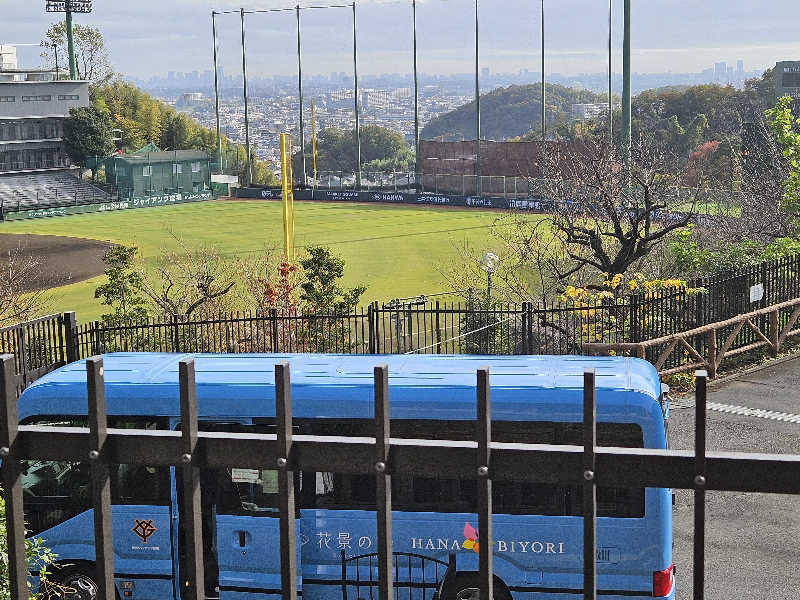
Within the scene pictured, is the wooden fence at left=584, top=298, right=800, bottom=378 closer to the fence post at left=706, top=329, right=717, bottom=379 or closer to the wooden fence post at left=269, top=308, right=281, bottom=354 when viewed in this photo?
the fence post at left=706, top=329, right=717, bottom=379

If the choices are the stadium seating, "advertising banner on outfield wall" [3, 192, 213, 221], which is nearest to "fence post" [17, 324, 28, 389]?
"advertising banner on outfield wall" [3, 192, 213, 221]

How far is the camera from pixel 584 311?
21094 millimetres

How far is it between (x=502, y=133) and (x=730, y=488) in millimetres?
196043

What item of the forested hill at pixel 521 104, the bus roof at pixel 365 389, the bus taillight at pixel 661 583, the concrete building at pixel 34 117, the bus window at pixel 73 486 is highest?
the forested hill at pixel 521 104

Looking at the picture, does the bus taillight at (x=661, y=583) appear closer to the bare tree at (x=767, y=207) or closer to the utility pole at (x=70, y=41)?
the bare tree at (x=767, y=207)

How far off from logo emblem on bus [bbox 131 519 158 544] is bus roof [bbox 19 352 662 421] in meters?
1.03

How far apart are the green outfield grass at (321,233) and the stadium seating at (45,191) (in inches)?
249

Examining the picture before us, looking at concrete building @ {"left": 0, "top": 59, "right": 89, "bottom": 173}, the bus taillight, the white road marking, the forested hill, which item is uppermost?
the forested hill

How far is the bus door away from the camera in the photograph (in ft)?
33.7

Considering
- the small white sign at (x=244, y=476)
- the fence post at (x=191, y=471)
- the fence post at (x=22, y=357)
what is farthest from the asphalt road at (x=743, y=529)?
the fence post at (x=22, y=357)

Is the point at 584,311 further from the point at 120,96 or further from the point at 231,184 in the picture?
the point at 120,96

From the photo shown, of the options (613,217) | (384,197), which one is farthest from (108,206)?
(613,217)

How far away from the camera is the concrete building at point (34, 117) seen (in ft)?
335

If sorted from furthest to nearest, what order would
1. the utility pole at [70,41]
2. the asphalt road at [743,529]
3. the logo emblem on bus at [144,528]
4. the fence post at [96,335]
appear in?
1. the utility pole at [70,41]
2. the fence post at [96,335]
3. the asphalt road at [743,529]
4. the logo emblem on bus at [144,528]
